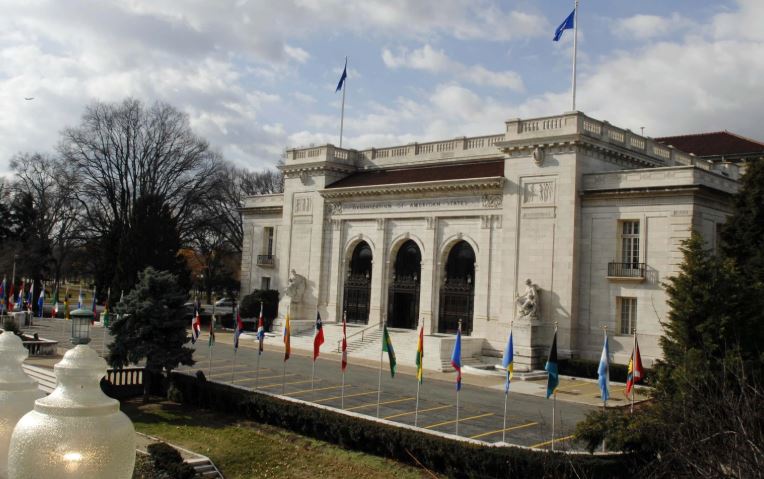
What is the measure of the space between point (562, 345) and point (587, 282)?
11.5ft

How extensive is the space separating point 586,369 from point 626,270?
5418mm

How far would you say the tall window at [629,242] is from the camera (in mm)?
34625

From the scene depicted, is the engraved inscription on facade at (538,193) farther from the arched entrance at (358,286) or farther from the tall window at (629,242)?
the arched entrance at (358,286)

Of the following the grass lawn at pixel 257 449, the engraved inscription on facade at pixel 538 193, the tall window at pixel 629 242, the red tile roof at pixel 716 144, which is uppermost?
the red tile roof at pixel 716 144

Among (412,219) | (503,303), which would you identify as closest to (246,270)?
(412,219)

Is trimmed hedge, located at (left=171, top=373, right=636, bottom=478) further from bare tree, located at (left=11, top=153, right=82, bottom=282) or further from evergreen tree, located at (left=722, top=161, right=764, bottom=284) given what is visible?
bare tree, located at (left=11, top=153, right=82, bottom=282)

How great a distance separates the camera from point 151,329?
25.4 m

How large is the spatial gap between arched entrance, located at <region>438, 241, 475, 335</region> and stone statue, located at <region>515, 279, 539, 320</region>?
478 cm

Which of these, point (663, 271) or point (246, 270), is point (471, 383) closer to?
point (663, 271)

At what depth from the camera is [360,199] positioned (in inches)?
1810

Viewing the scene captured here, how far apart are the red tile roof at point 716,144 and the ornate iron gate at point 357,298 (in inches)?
1194

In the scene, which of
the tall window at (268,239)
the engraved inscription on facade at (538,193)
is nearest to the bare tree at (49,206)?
the tall window at (268,239)

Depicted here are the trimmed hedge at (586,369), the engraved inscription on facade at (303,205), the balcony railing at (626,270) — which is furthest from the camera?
the engraved inscription on facade at (303,205)

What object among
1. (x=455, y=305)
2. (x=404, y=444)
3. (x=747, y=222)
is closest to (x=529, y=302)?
(x=455, y=305)
